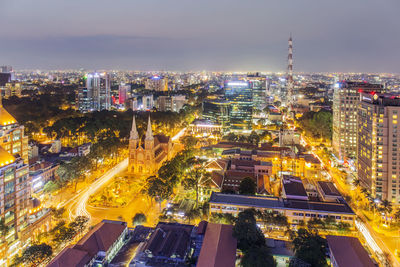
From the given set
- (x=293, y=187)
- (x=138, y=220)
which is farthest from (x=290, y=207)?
(x=138, y=220)

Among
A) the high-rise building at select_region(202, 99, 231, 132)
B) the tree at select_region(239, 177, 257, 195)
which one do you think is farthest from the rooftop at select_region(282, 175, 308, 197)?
the high-rise building at select_region(202, 99, 231, 132)

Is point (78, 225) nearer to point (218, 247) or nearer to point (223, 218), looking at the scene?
point (218, 247)

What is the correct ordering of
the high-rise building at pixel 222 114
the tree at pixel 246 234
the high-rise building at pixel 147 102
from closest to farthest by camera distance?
the tree at pixel 246 234
the high-rise building at pixel 222 114
the high-rise building at pixel 147 102

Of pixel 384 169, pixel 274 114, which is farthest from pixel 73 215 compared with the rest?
pixel 274 114

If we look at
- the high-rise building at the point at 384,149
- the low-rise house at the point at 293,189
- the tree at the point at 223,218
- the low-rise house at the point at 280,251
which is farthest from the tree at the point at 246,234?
the high-rise building at the point at 384,149

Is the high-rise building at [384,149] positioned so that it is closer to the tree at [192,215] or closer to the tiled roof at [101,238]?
the tree at [192,215]

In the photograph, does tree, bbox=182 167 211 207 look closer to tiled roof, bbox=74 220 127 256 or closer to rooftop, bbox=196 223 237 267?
rooftop, bbox=196 223 237 267
